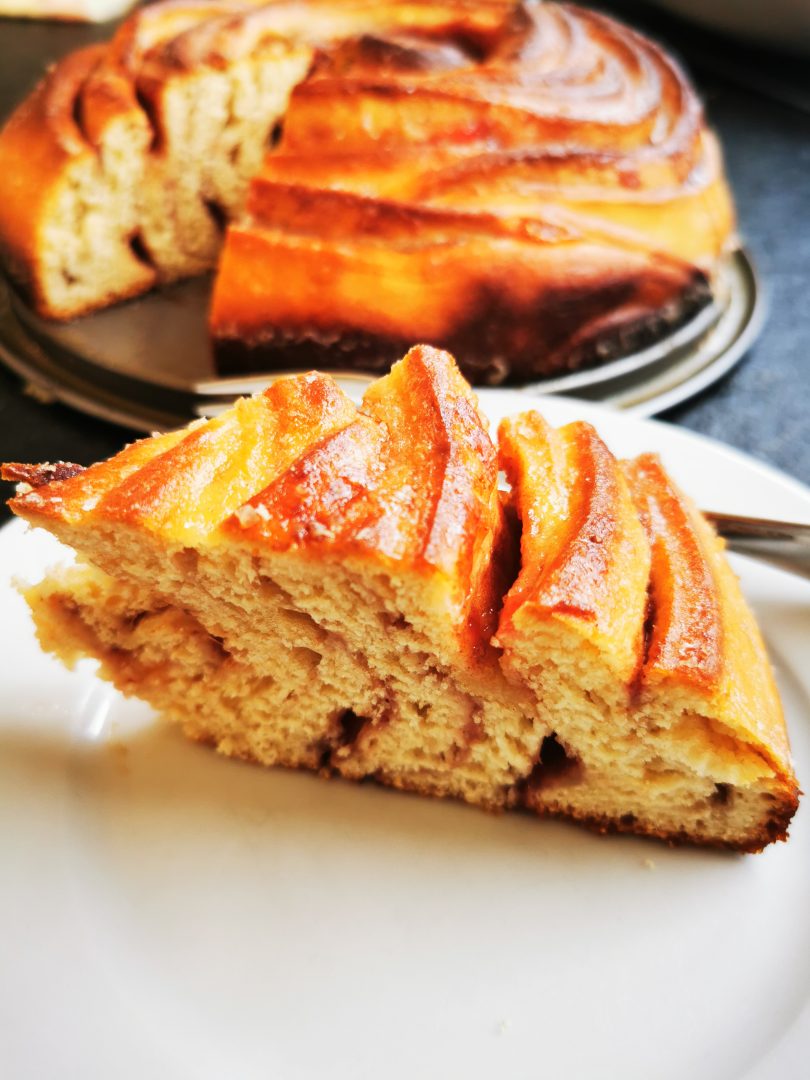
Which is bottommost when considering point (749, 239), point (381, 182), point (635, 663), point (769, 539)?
point (749, 239)

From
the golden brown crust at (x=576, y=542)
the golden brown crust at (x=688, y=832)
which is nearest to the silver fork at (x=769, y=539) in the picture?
the golden brown crust at (x=576, y=542)

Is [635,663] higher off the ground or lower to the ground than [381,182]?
lower

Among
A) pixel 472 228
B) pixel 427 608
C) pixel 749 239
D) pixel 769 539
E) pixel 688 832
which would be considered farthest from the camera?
pixel 749 239

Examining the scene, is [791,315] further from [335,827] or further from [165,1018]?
[165,1018]

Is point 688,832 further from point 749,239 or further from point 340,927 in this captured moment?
point 749,239

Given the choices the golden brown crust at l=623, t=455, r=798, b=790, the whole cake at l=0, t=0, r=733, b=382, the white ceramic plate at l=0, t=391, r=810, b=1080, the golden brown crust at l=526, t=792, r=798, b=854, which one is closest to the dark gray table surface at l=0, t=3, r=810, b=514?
the whole cake at l=0, t=0, r=733, b=382

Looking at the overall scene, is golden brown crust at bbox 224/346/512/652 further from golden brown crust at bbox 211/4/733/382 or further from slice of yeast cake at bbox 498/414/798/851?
golden brown crust at bbox 211/4/733/382

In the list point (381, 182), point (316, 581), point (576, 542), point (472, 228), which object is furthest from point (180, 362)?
point (576, 542)
